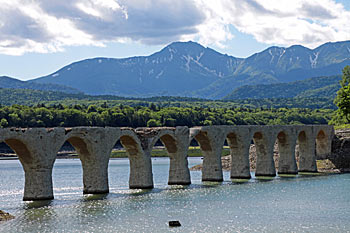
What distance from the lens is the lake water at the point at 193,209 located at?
35312mm

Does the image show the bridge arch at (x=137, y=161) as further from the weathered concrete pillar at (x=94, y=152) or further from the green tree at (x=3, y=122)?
the green tree at (x=3, y=122)

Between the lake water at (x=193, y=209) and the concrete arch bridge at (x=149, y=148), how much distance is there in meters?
1.75

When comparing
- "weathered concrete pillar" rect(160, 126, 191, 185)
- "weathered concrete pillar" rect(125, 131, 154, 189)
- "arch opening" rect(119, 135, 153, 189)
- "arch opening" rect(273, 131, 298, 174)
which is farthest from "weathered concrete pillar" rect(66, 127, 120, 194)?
"arch opening" rect(273, 131, 298, 174)

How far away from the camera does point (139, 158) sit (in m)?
52.4

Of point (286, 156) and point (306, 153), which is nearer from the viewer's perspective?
point (286, 156)

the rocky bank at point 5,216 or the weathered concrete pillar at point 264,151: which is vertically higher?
the weathered concrete pillar at point 264,151

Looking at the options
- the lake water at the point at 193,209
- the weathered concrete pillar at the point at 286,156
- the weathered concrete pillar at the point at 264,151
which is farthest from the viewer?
the weathered concrete pillar at the point at 286,156

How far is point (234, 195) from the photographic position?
166 ft

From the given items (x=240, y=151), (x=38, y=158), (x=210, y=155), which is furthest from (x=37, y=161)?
(x=240, y=151)

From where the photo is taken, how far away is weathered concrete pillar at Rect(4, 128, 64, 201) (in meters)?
42.3

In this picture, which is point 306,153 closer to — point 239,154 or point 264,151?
point 264,151

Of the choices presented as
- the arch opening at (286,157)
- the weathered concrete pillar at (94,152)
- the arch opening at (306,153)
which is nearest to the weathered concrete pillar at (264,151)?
the arch opening at (286,157)

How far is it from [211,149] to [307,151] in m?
20.8

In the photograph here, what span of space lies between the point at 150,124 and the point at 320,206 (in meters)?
99.2
